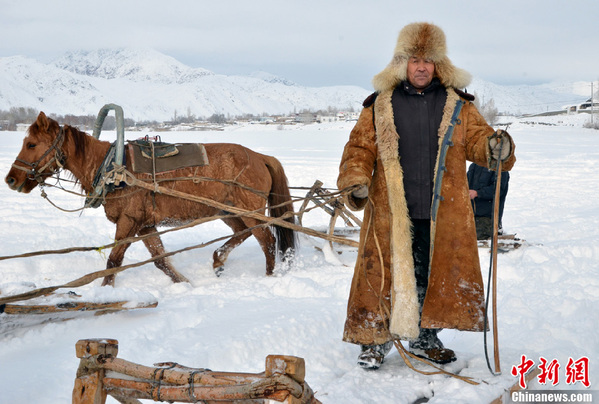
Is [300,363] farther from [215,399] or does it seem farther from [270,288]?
[270,288]

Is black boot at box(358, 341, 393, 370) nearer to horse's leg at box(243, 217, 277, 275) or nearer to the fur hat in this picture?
the fur hat

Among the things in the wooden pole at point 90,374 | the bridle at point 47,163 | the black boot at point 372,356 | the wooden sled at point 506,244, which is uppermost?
the bridle at point 47,163

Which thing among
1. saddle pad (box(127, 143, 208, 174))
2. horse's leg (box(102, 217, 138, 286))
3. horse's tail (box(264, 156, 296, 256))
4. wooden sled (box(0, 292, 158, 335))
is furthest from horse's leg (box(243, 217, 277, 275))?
wooden sled (box(0, 292, 158, 335))

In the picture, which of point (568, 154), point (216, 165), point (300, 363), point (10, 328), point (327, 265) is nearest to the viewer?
point (300, 363)

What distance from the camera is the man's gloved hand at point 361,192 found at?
3229mm

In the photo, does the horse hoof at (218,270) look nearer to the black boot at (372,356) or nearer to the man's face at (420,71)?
the black boot at (372,356)

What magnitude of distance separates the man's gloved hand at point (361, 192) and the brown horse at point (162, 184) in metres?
1.90

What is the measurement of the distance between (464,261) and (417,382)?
2.52ft

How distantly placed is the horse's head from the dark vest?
12.1 ft

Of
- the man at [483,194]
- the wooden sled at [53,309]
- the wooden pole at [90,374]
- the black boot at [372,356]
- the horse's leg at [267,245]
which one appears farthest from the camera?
the man at [483,194]

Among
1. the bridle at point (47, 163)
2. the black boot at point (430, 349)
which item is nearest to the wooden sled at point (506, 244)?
the black boot at point (430, 349)

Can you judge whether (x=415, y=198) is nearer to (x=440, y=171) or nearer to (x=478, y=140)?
(x=440, y=171)

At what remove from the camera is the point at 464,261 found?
3.21 meters

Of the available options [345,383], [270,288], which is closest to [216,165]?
[270,288]
